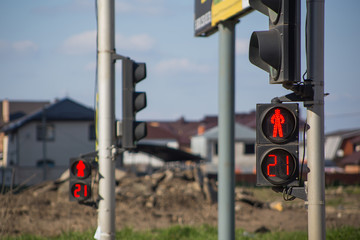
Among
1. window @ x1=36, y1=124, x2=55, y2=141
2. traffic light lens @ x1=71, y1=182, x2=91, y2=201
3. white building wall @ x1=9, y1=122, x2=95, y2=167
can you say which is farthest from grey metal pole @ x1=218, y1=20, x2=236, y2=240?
window @ x1=36, y1=124, x2=55, y2=141

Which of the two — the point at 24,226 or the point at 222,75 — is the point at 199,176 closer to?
the point at 24,226

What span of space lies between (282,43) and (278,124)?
78 centimetres

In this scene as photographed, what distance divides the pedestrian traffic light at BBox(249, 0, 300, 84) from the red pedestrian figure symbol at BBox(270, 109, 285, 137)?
321mm

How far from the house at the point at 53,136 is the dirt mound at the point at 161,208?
24.4 metres

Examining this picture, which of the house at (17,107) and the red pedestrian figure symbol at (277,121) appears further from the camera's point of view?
the house at (17,107)

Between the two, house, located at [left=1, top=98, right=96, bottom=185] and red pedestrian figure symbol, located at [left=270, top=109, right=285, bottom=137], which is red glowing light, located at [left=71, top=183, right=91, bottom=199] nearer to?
red pedestrian figure symbol, located at [left=270, top=109, right=285, bottom=137]

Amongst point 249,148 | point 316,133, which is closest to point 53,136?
point 249,148

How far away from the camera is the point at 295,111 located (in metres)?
5.21

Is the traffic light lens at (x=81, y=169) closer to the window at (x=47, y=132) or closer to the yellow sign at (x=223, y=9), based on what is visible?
the yellow sign at (x=223, y=9)

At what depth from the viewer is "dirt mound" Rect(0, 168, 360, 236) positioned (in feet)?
63.7

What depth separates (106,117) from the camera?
860cm

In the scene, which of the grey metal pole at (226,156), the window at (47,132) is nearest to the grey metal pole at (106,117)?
the grey metal pole at (226,156)

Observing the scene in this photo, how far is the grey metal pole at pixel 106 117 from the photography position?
844 cm

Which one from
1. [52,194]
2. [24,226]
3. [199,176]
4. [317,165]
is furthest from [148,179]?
[317,165]
